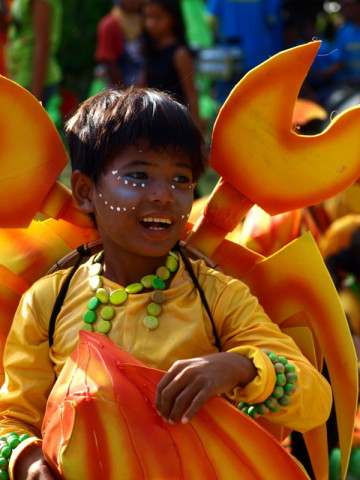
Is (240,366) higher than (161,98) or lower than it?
lower

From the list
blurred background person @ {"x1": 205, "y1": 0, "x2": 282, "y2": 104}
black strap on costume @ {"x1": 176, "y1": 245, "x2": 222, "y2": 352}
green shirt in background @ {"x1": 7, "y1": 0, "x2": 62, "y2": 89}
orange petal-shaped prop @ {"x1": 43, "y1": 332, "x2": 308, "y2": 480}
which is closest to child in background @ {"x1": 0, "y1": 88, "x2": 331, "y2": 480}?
black strap on costume @ {"x1": 176, "y1": 245, "x2": 222, "y2": 352}

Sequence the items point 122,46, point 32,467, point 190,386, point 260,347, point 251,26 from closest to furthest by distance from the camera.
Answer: point 190,386, point 32,467, point 260,347, point 122,46, point 251,26

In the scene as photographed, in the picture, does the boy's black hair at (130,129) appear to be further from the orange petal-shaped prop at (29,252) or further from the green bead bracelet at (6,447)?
the green bead bracelet at (6,447)

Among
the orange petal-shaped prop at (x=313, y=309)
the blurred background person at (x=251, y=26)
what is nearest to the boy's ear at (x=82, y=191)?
the orange petal-shaped prop at (x=313, y=309)

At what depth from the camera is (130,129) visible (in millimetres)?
2348

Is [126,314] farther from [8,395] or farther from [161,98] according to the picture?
[161,98]

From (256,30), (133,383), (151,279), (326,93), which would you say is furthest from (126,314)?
(256,30)

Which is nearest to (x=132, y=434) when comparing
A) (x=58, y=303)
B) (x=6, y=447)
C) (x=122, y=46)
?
(x=6, y=447)

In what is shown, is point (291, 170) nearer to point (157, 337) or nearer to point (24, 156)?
point (157, 337)

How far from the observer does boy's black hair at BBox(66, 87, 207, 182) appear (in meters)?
2.35

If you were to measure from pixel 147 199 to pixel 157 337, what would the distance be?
1.05 ft

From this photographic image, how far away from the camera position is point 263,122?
2457 mm

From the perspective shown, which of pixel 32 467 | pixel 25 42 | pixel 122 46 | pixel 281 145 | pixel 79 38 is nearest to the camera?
pixel 32 467

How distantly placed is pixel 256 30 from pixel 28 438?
5285 millimetres
